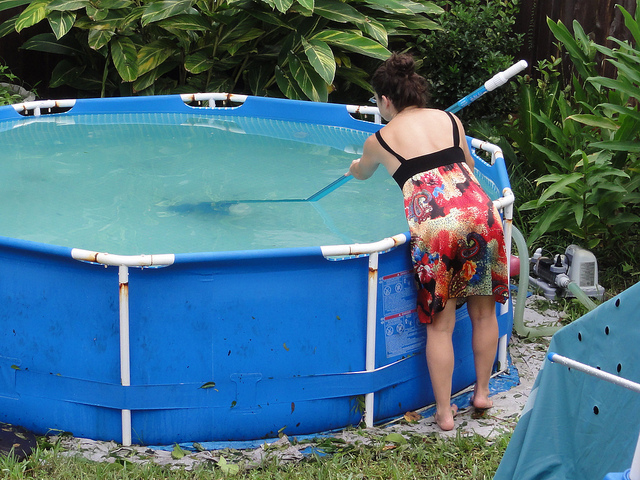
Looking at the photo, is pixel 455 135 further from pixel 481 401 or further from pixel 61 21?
pixel 61 21

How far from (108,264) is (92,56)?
18.1 feet

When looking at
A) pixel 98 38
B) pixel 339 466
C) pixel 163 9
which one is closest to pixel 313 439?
pixel 339 466

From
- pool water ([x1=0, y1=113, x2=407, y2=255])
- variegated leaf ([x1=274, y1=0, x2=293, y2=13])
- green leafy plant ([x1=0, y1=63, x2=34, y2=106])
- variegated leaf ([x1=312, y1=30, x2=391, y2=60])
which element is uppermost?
variegated leaf ([x1=274, y1=0, x2=293, y2=13])

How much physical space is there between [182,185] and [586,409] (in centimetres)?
393

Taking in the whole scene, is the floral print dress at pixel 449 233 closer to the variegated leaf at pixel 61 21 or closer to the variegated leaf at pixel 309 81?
the variegated leaf at pixel 309 81

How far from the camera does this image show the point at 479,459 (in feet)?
10.2

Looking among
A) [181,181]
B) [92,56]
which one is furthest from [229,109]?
[92,56]

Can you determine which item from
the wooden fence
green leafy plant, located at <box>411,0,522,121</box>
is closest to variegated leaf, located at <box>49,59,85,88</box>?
green leafy plant, located at <box>411,0,522,121</box>

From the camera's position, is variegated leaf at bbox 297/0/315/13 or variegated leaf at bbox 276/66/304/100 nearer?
variegated leaf at bbox 297/0/315/13

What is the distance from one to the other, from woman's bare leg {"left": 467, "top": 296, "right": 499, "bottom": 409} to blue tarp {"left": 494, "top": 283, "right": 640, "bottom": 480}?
1.47 meters

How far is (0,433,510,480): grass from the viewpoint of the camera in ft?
9.70

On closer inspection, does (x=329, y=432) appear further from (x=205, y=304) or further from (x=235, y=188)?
Answer: (x=235, y=188)

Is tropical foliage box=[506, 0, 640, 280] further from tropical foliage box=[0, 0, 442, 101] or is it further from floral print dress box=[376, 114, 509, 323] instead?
tropical foliage box=[0, 0, 442, 101]

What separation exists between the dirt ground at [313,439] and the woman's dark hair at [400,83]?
4.66 ft
